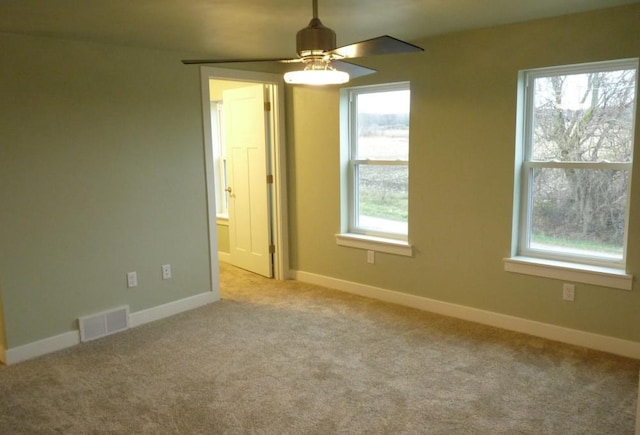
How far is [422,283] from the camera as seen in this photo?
4.25 meters

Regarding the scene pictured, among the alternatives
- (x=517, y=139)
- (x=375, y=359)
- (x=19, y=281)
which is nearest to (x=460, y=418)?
(x=375, y=359)

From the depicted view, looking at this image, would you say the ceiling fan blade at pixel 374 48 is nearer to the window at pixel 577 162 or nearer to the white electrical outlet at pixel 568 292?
the window at pixel 577 162

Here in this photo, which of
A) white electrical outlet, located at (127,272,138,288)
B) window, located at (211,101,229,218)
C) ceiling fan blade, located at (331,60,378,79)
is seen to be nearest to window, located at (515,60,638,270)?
ceiling fan blade, located at (331,60,378,79)

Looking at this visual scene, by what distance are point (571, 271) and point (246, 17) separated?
278cm

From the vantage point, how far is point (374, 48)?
2.13 metres

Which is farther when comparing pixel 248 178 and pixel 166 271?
pixel 248 178

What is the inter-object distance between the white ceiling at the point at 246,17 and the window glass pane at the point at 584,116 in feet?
1.57

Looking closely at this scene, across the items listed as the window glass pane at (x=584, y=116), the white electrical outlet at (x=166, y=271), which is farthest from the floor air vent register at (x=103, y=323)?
the window glass pane at (x=584, y=116)

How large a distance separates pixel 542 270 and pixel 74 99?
12.0 ft

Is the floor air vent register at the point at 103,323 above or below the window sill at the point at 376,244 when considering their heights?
below

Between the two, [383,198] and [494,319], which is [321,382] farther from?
[383,198]

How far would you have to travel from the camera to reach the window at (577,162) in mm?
3242

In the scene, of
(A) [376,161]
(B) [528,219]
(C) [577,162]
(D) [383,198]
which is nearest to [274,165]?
(A) [376,161]

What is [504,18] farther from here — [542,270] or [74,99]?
[74,99]
